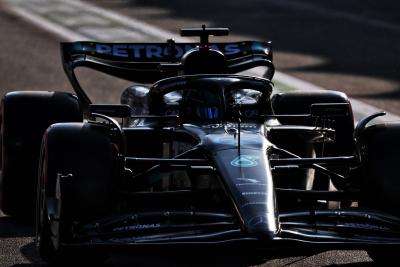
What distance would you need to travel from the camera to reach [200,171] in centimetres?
855

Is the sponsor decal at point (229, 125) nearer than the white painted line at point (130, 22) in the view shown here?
Yes

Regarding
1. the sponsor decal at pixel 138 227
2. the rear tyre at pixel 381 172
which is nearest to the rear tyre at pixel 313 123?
the rear tyre at pixel 381 172

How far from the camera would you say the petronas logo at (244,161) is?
27.7ft

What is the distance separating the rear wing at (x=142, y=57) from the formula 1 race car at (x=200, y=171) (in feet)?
2.85

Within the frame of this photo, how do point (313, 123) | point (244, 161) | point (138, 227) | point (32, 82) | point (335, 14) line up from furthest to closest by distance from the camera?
point (335, 14)
point (32, 82)
point (313, 123)
point (244, 161)
point (138, 227)

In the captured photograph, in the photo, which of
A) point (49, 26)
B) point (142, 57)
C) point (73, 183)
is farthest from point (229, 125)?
point (49, 26)

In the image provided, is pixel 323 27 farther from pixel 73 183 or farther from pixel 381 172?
pixel 73 183

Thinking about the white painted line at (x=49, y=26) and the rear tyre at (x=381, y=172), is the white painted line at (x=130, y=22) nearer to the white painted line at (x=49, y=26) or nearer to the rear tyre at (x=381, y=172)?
the white painted line at (x=49, y=26)

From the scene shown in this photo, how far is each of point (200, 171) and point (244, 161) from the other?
294mm

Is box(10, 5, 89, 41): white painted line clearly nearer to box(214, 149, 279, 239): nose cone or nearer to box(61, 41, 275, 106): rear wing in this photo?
box(61, 41, 275, 106): rear wing

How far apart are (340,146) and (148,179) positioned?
7.17 feet

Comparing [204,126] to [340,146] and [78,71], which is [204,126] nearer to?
[340,146]

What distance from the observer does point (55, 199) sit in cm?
834

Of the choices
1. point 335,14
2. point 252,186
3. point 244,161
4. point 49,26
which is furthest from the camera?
point 335,14
